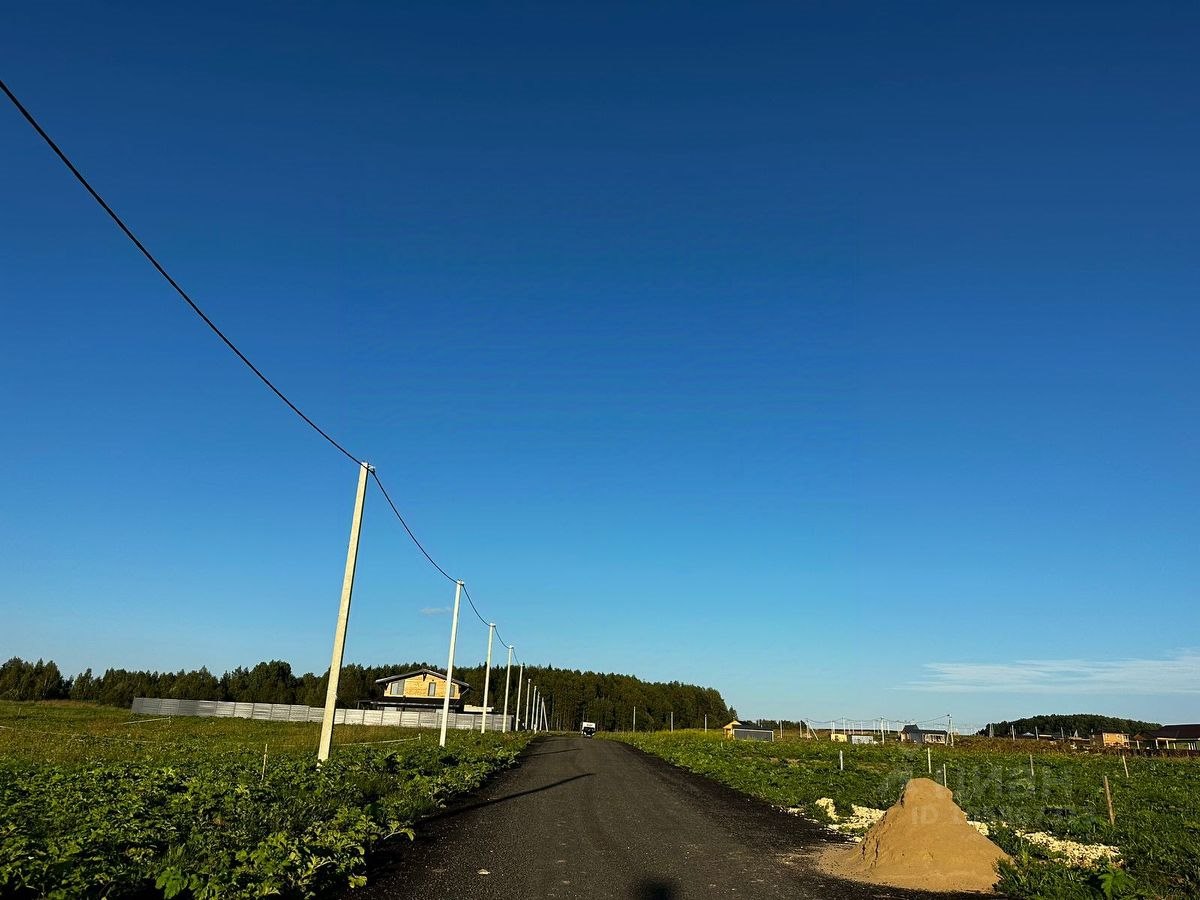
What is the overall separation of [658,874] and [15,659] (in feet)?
545

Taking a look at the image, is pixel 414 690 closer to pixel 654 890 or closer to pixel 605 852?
pixel 605 852

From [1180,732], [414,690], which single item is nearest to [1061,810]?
[414,690]

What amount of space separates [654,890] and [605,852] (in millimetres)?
2848

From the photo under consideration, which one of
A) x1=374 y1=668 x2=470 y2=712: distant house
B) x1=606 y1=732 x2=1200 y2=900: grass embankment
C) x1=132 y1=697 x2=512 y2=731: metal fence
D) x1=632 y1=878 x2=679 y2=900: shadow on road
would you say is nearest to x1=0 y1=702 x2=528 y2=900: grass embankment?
x1=632 y1=878 x2=679 y2=900: shadow on road

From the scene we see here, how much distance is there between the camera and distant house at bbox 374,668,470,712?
85.1 m

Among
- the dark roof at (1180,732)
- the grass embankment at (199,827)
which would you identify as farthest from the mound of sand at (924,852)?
the dark roof at (1180,732)

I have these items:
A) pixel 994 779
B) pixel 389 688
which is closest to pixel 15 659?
pixel 389 688

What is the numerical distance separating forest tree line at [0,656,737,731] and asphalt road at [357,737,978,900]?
74770 millimetres

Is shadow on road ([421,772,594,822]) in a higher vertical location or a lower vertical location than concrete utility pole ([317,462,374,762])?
lower

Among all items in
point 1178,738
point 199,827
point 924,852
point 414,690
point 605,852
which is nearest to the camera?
point 199,827

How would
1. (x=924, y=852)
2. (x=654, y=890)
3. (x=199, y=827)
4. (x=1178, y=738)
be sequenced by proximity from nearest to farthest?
(x=199, y=827) < (x=654, y=890) < (x=924, y=852) < (x=1178, y=738)

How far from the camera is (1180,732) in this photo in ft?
354

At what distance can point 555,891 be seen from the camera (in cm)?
991

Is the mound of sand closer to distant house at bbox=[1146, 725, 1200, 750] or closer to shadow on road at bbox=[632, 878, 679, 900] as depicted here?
shadow on road at bbox=[632, 878, 679, 900]
